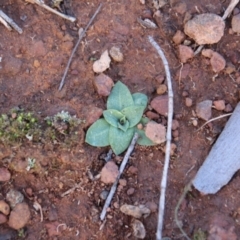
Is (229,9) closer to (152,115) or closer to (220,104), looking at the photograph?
(220,104)

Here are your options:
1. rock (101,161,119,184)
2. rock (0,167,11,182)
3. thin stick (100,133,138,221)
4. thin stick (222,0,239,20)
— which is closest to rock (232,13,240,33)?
thin stick (222,0,239,20)

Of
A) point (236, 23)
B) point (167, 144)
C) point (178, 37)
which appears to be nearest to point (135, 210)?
point (167, 144)

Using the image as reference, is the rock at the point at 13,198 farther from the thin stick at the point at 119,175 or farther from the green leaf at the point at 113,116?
the green leaf at the point at 113,116

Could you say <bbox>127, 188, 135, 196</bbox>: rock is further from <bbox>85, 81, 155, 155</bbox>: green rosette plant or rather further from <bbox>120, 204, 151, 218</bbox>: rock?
<bbox>85, 81, 155, 155</bbox>: green rosette plant

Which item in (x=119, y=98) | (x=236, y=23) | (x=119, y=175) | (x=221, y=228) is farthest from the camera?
(x=236, y=23)

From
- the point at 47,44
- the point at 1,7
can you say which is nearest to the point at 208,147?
the point at 47,44

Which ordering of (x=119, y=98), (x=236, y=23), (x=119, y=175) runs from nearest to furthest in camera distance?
(x=119, y=175), (x=119, y=98), (x=236, y=23)

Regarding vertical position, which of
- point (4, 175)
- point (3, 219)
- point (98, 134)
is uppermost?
point (98, 134)

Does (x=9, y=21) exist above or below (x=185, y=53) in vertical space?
below
